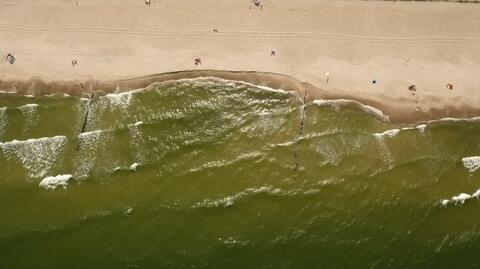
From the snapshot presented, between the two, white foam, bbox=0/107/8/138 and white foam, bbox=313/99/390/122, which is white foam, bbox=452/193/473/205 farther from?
white foam, bbox=0/107/8/138

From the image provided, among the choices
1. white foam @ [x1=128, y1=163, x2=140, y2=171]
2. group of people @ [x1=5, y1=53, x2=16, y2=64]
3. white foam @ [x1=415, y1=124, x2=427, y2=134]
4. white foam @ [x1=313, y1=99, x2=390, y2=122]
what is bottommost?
white foam @ [x1=128, y1=163, x2=140, y2=171]

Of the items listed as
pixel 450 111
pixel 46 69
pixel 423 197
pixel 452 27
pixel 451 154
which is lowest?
pixel 423 197

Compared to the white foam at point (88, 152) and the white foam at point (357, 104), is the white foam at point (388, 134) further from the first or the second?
the white foam at point (88, 152)

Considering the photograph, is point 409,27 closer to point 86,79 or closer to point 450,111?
point 450,111

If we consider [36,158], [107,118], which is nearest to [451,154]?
[107,118]

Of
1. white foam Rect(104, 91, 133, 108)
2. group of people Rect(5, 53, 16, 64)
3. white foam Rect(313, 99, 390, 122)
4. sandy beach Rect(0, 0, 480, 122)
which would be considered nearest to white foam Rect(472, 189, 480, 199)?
sandy beach Rect(0, 0, 480, 122)

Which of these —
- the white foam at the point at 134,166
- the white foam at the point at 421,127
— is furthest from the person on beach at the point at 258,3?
the white foam at the point at 134,166
